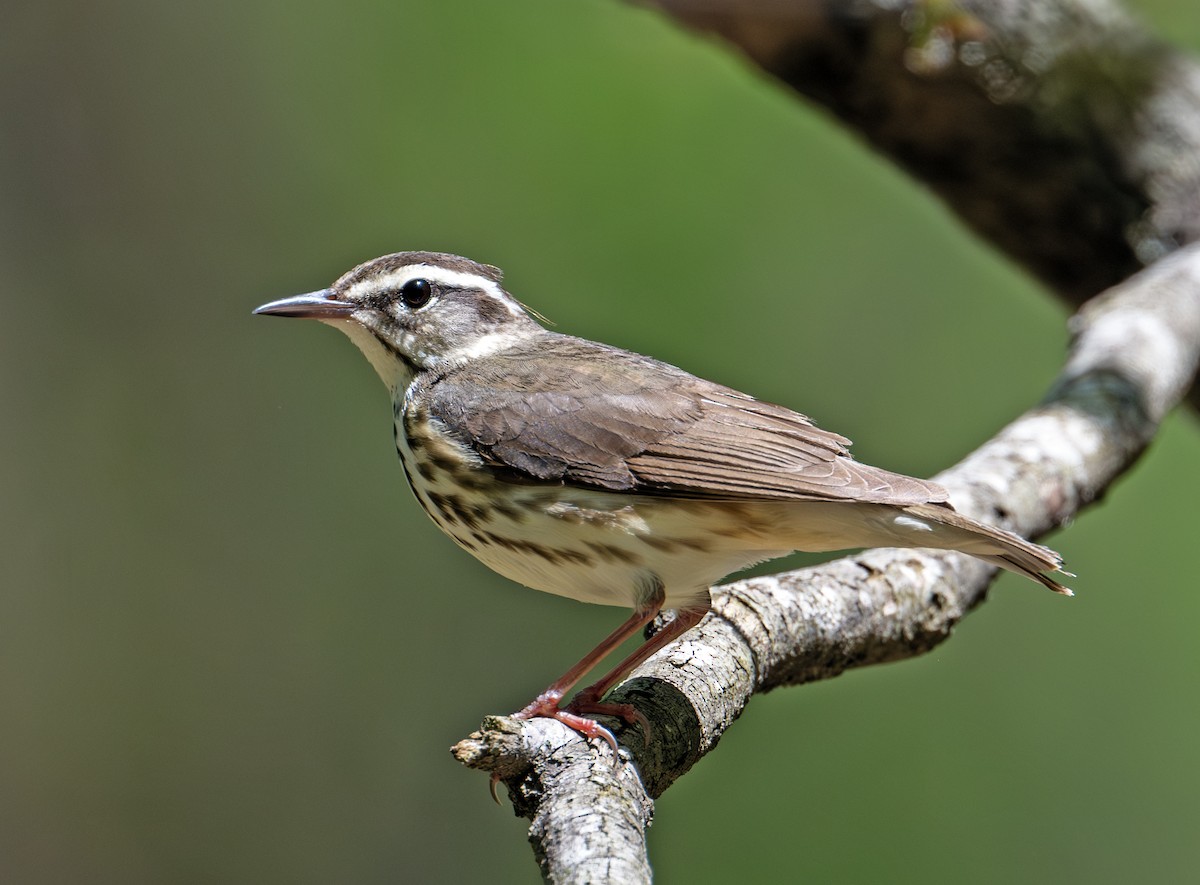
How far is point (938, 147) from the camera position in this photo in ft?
19.5

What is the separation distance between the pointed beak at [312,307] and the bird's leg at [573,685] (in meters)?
1.46

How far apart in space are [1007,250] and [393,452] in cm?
412

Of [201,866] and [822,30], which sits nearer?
[822,30]

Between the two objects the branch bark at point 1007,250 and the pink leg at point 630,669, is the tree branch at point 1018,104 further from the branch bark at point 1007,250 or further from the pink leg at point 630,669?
the pink leg at point 630,669

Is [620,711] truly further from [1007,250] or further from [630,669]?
[1007,250]

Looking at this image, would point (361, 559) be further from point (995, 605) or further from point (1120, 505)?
point (1120, 505)

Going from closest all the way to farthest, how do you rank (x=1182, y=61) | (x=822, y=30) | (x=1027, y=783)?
(x=822, y=30) → (x=1182, y=61) → (x=1027, y=783)

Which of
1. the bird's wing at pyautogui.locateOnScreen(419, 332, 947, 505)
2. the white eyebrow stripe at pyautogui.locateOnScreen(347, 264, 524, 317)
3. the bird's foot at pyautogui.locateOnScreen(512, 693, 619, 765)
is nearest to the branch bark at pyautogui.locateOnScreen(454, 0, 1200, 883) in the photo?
the bird's foot at pyautogui.locateOnScreen(512, 693, 619, 765)

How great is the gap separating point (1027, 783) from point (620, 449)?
464 cm

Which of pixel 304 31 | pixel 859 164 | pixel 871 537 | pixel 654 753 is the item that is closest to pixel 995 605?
pixel 859 164

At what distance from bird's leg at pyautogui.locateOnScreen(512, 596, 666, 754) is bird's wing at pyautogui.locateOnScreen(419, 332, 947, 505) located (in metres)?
0.37

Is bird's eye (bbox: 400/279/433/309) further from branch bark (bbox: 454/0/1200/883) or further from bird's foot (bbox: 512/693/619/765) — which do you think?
bird's foot (bbox: 512/693/619/765)

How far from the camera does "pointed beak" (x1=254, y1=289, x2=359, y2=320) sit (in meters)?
4.32

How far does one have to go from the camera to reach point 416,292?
177 inches
